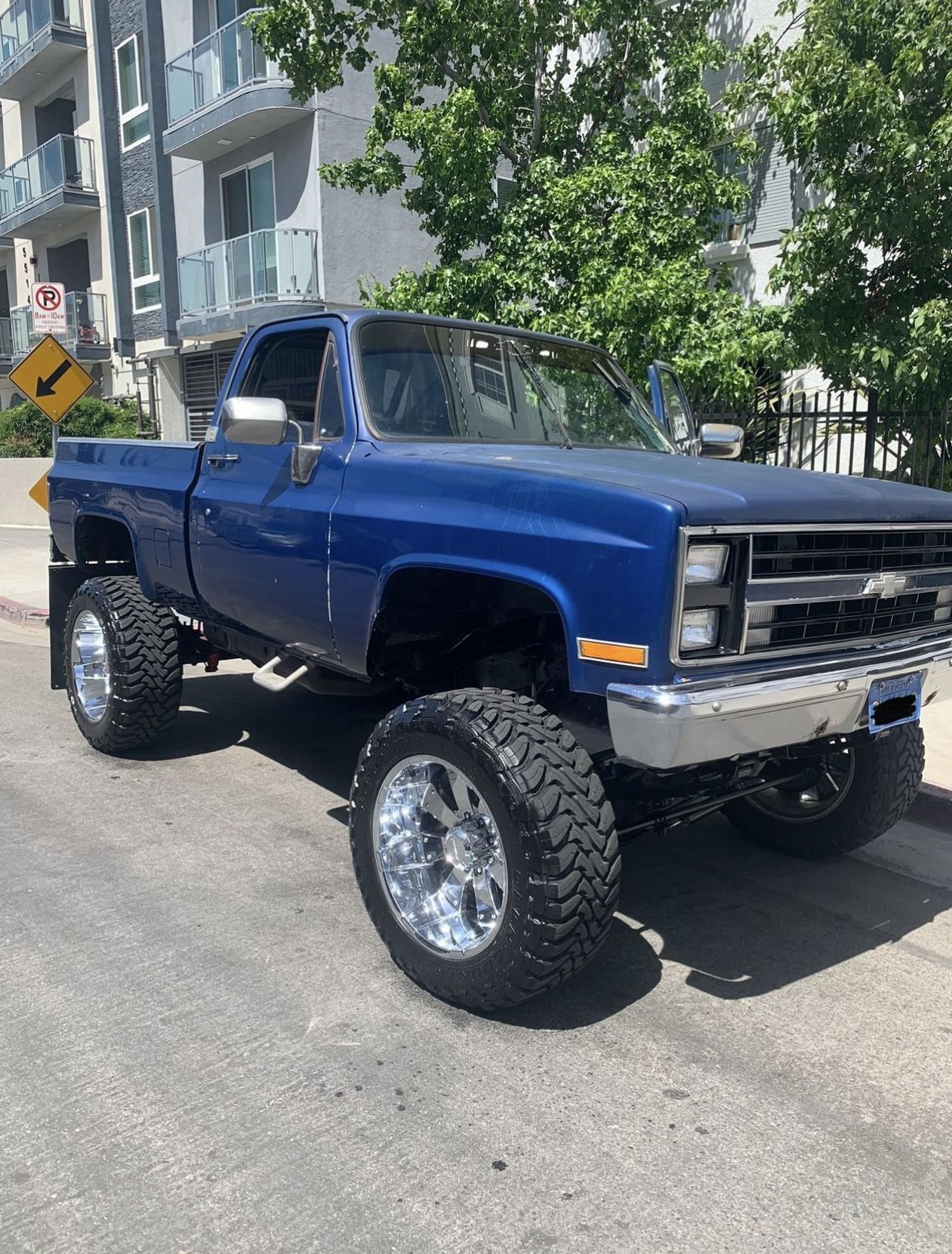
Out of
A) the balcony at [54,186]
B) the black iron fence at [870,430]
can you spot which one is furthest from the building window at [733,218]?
the balcony at [54,186]

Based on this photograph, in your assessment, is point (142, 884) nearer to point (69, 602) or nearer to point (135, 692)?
point (135, 692)

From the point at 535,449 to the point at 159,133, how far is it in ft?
69.2

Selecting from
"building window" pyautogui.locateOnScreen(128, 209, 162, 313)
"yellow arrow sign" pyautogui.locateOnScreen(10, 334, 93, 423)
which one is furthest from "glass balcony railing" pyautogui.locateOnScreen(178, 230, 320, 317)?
"yellow arrow sign" pyautogui.locateOnScreen(10, 334, 93, 423)

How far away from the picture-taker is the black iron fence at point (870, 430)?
8547mm

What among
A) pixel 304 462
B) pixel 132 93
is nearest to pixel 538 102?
pixel 304 462

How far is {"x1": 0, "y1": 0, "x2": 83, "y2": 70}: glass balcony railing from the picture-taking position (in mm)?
24311

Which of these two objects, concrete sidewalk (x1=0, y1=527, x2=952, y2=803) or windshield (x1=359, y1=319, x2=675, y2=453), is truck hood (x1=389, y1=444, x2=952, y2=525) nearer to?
windshield (x1=359, y1=319, x2=675, y2=453)

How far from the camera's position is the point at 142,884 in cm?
428

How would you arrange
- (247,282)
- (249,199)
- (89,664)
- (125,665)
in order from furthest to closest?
(249,199) → (247,282) → (89,664) → (125,665)

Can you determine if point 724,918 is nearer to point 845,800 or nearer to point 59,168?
point 845,800

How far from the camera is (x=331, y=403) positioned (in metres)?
4.28

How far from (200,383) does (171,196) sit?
386 cm

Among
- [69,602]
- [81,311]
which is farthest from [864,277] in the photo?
[81,311]

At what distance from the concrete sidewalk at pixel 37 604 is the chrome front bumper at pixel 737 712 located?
2.39 m
